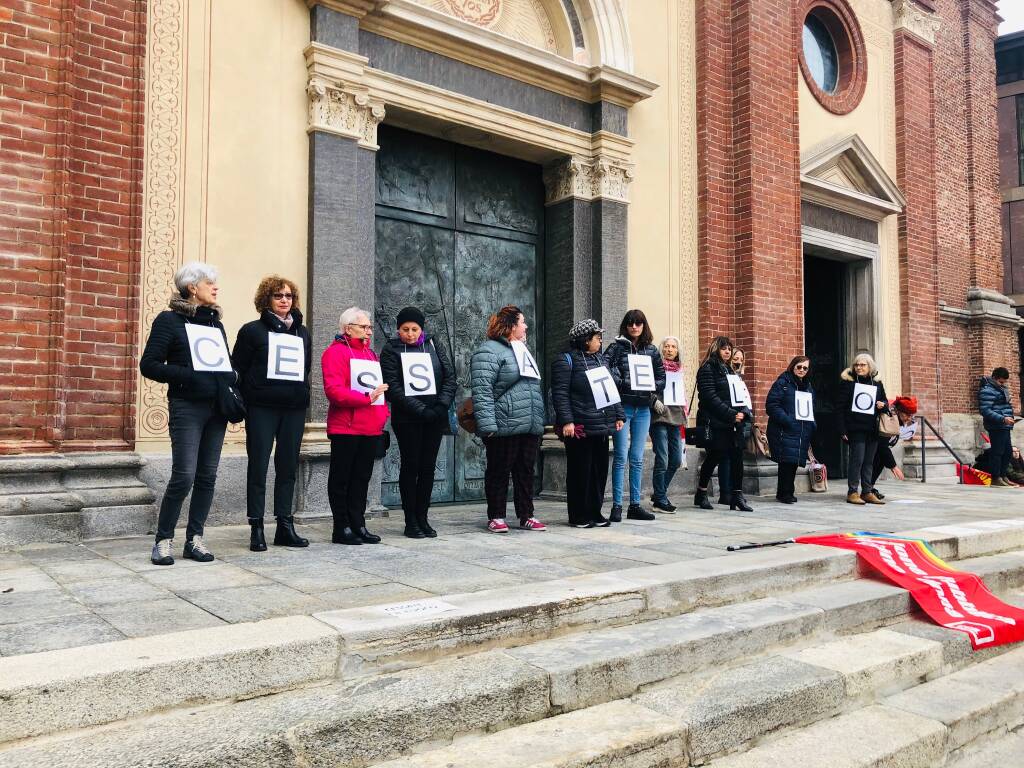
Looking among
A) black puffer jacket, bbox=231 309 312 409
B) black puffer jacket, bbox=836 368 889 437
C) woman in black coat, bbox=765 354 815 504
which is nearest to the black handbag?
black puffer jacket, bbox=231 309 312 409

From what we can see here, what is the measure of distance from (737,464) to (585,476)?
2448mm

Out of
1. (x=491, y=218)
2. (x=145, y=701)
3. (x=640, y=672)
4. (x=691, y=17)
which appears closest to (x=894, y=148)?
(x=691, y=17)

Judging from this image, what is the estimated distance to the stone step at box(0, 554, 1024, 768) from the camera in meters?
2.63

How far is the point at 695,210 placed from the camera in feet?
34.7

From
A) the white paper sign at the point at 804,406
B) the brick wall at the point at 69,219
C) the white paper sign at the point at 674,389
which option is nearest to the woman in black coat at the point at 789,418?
the white paper sign at the point at 804,406

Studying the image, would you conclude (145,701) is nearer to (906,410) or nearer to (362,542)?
(362,542)

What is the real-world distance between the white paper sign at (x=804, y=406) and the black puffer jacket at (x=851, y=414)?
0.42m

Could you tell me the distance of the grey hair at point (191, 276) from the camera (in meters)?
5.07

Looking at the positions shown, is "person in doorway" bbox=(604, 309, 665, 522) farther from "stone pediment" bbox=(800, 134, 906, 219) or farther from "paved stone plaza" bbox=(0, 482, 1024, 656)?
Answer: "stone pediment" bbox=(800, 134, 906, 219)

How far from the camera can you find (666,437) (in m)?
8.48

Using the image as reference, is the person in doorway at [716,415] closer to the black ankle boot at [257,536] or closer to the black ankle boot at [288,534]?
the black ankle boot at [288,534]

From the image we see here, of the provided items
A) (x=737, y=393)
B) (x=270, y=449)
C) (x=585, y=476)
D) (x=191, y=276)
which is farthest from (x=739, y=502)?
(x=191, y=276)

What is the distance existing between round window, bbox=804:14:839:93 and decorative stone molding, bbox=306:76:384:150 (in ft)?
25.0

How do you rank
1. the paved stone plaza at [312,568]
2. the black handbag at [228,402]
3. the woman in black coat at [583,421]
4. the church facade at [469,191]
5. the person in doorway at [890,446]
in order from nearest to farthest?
the paved stone plaza at [312,568], the black handbag at [228,402], the church facade at [469,191], the woman in black coat at [583,421], the person in doorway at [890,446]
